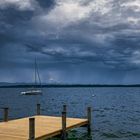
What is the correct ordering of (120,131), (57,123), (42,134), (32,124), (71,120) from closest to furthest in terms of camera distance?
(32,124), (42,134), (57,123), (71,120), (120,131)

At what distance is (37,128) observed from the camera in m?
21.3

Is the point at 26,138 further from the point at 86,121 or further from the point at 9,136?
the point at 86,121

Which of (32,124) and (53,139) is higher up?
(32,124)

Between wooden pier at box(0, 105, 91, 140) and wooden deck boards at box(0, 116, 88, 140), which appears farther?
wooden deck boards at box(0, 116, 88, 140)

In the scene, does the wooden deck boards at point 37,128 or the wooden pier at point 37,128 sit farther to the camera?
the wooden deck boards at point 37,128

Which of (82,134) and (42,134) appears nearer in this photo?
(42,134)

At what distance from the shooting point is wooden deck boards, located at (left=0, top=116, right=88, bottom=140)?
18.9 meters

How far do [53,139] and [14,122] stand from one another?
3.41 meters

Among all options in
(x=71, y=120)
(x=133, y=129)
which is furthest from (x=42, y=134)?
(x=133, y=129)

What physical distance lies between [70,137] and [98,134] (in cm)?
366

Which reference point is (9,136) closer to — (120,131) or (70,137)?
(70,137)

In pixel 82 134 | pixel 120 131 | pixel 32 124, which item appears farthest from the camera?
pixel 120 131

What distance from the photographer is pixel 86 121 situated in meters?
25.8

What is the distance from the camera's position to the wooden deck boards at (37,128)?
1892 cm
